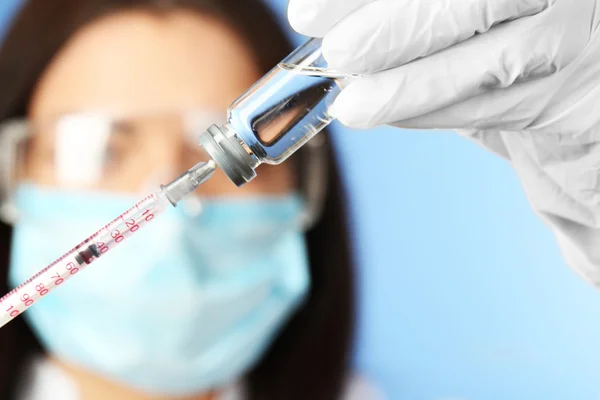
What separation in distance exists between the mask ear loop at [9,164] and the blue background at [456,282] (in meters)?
0.47

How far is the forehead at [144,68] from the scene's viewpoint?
47.9 inches

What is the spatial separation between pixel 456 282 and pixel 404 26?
1.12 metres

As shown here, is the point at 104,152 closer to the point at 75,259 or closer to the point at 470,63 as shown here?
the point at 75,259

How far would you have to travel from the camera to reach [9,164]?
50.4 inches

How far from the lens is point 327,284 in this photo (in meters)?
1.58

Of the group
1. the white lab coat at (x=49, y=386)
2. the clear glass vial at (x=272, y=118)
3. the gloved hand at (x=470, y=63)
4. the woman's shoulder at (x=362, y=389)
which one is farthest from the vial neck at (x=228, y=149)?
the woman's shoulder at (x=362, y=389)

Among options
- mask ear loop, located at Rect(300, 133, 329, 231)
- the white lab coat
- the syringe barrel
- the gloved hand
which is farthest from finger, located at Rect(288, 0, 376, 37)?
the white lab coat

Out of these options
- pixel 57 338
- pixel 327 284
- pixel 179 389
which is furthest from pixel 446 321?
pixel 57 338

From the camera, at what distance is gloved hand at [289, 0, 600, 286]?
0.61 meters

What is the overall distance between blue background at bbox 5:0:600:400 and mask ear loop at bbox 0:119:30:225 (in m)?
0.47

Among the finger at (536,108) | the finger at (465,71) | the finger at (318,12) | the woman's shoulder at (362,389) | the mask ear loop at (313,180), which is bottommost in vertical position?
the woman's shoulder at (362,389)

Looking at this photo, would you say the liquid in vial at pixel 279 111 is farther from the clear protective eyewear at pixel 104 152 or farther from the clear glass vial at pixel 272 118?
the clear protective eyewear at pixel 104 152

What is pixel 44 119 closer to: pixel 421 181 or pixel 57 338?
pixel 57 338

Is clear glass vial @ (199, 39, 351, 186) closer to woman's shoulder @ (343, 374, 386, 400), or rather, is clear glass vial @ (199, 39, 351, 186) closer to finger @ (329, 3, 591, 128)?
finger @ (329, 3, 591, 128)
